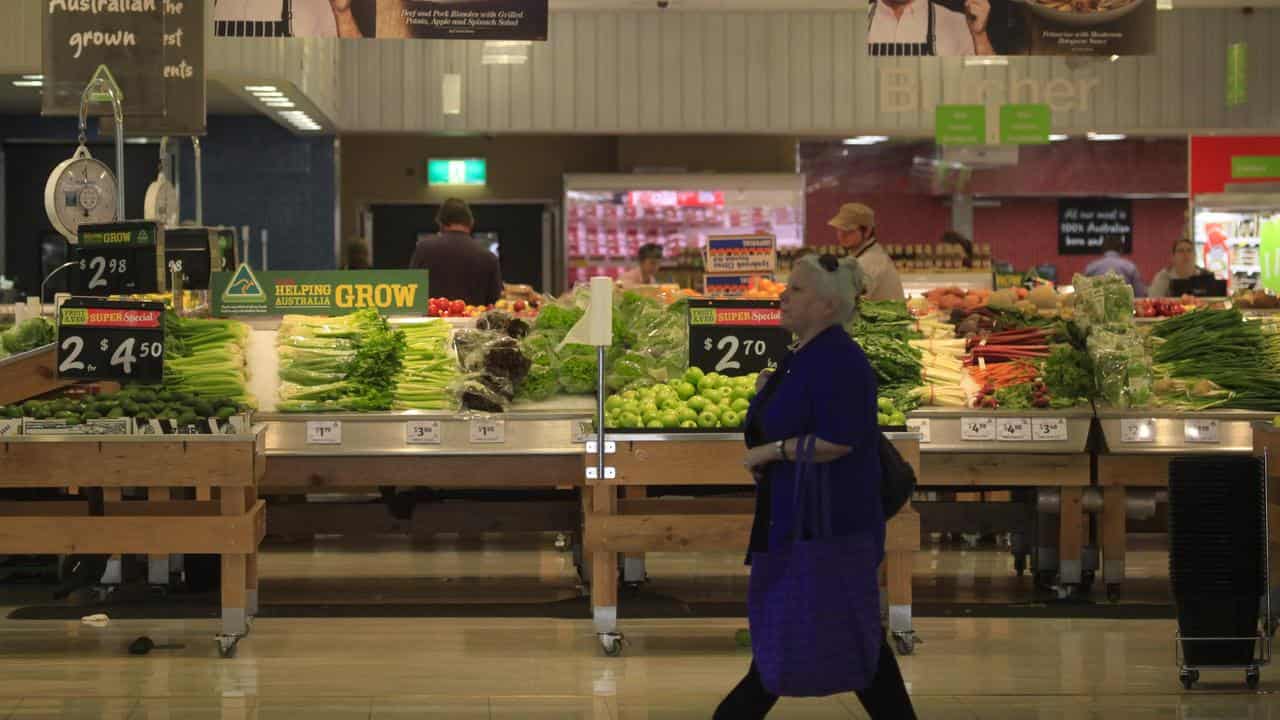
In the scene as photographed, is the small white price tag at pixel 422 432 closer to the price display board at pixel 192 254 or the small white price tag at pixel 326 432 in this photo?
the small white price tag at pixel 326 432

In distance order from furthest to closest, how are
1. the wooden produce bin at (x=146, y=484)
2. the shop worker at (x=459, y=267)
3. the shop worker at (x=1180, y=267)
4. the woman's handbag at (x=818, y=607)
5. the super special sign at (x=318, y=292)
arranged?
the shop worker at (x=1180, y=267), the shop worker at (x=459, y=267), the super special sign at (x=318, y=292), the wooden produce bin at (x=146, y=484), the woman's handbag at (x=818, y=607)

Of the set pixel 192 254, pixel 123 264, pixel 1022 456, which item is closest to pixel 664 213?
pixel 192 254

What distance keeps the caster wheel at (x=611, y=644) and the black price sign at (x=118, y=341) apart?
194 cm

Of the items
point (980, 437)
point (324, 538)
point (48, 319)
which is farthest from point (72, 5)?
point (980, 437)

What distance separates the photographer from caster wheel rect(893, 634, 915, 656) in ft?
18.4

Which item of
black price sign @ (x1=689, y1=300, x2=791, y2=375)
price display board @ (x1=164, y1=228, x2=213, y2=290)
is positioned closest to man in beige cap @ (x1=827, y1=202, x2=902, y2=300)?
black price sign @ (x1=689, y1=300, x2=791, y2=375)

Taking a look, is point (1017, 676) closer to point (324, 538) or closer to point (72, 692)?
point (72, 692)

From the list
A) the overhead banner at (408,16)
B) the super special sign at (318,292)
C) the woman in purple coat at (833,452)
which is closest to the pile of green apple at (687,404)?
the super special sign at (318,292)

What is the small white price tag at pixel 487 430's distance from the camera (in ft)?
20.2

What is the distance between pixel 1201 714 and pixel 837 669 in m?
1.70

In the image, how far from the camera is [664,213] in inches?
529

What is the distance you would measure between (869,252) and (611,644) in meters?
3.64

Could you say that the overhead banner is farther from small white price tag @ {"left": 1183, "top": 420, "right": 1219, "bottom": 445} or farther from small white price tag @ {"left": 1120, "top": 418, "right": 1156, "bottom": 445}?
small white price tag @ {"left": 1183, "top": 420, "right": 1219, "bottom": 445}

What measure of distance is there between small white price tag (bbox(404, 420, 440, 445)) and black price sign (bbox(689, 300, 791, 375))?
1.06 m
